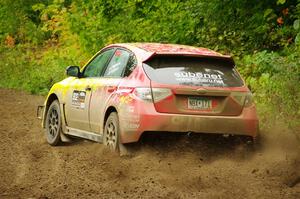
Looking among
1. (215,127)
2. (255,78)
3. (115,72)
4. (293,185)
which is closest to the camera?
(293,185)

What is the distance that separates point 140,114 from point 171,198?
169cm

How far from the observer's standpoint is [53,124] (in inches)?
433

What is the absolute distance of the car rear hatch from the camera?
27.1 feet

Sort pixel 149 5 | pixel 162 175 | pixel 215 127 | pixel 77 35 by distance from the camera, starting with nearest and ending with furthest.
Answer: pixel 162 175 < pixel 215 127 < pixel 149 5 < pixel 77 35

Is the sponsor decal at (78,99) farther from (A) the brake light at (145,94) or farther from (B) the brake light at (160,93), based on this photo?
(B) the brake light at (160,93)

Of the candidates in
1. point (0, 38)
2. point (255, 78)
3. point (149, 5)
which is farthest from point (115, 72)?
point (0, 38)

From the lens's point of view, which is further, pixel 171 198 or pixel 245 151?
pixel 245 151

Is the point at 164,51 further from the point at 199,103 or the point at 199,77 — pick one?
the point at 199,103

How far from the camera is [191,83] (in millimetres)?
8359

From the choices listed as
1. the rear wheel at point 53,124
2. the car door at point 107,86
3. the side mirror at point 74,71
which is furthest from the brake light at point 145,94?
the rear wheel at point 53,124

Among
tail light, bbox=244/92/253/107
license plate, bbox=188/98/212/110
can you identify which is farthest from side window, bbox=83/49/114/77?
tail light, bbox=244/92/253/107

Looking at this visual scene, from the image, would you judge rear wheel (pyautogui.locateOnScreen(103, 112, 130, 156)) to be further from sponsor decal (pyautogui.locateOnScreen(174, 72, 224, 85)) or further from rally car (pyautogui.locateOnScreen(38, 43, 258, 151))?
sponsor decal (pyautogui.locateOnScreen(174, 72, 224, 85))

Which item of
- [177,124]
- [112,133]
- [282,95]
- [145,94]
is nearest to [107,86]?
[112,133]

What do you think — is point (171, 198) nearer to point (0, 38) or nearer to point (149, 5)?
point (149, 5)
